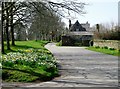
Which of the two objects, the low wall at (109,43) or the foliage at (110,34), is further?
the foliage at (110,34)

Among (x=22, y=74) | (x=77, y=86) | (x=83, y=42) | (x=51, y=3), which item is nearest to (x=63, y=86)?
(x=77, y=86)

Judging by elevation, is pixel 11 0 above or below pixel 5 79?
above

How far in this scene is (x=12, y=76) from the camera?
11.6m

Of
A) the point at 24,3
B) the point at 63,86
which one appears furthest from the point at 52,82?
the point at 24,3

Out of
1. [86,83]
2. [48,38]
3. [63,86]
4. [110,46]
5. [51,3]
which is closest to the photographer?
[63,86]

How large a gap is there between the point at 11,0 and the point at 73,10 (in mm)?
3933

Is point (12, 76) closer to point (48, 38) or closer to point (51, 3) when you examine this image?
point (51, 3)

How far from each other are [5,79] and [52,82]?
6.16 feet

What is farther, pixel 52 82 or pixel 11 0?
pixel 11 0

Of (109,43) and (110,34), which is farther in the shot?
(110,34)

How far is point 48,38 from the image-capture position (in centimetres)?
10481

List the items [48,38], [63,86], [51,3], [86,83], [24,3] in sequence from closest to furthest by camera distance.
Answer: [63,86] < [86,83] < [51,3] < [24,3] < [48,38]

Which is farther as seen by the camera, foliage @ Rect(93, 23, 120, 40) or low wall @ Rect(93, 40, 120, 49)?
foliage @ Rect(93, 23, 120, 40)

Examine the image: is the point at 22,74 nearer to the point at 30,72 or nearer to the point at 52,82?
the point at 30,72
